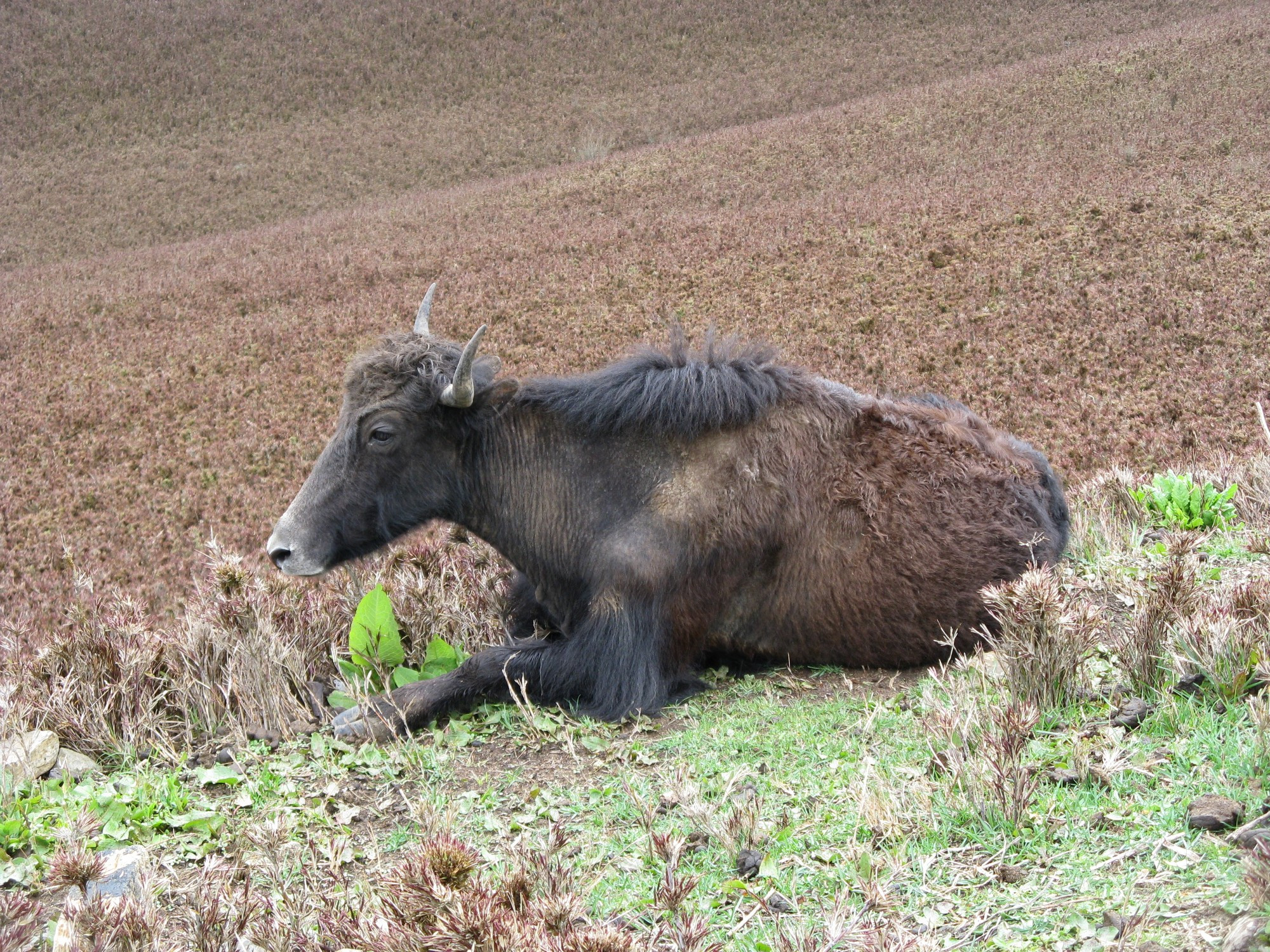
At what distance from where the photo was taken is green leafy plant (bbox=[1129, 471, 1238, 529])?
6910 millimetres

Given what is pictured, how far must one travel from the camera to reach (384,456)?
5691 millimetres

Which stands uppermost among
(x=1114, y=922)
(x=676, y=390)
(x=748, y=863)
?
(x=676, y=390)

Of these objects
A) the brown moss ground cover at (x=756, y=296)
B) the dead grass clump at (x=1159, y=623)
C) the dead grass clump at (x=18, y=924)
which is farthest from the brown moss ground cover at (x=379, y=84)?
the dead grass clump at (x=1159, y=623)

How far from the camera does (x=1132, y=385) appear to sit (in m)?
11.6

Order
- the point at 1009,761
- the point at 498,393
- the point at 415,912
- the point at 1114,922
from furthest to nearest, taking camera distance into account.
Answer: the point at 498,393
the point at 1009,761
the point at 415,912
the point at 1114,922

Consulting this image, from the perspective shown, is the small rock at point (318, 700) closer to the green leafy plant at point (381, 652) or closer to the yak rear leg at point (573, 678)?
the green leafy plant at point (381, 652)

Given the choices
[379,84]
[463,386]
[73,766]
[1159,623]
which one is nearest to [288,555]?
[463,386]

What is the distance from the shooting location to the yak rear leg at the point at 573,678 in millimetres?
5312

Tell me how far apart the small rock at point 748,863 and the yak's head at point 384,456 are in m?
3.00

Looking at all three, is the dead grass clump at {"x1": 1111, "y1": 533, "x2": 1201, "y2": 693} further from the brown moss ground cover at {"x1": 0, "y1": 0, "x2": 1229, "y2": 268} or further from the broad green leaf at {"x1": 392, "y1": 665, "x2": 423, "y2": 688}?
the brown moss ground cover at {"x1": 0, "y1": 0, "x2": 1229, "y2": 268}

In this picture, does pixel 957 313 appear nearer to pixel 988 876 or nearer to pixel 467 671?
pixel 467 671

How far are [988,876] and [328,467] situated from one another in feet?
12.9

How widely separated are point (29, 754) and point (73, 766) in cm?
21

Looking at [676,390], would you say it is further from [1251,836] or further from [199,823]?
[1251,836]
